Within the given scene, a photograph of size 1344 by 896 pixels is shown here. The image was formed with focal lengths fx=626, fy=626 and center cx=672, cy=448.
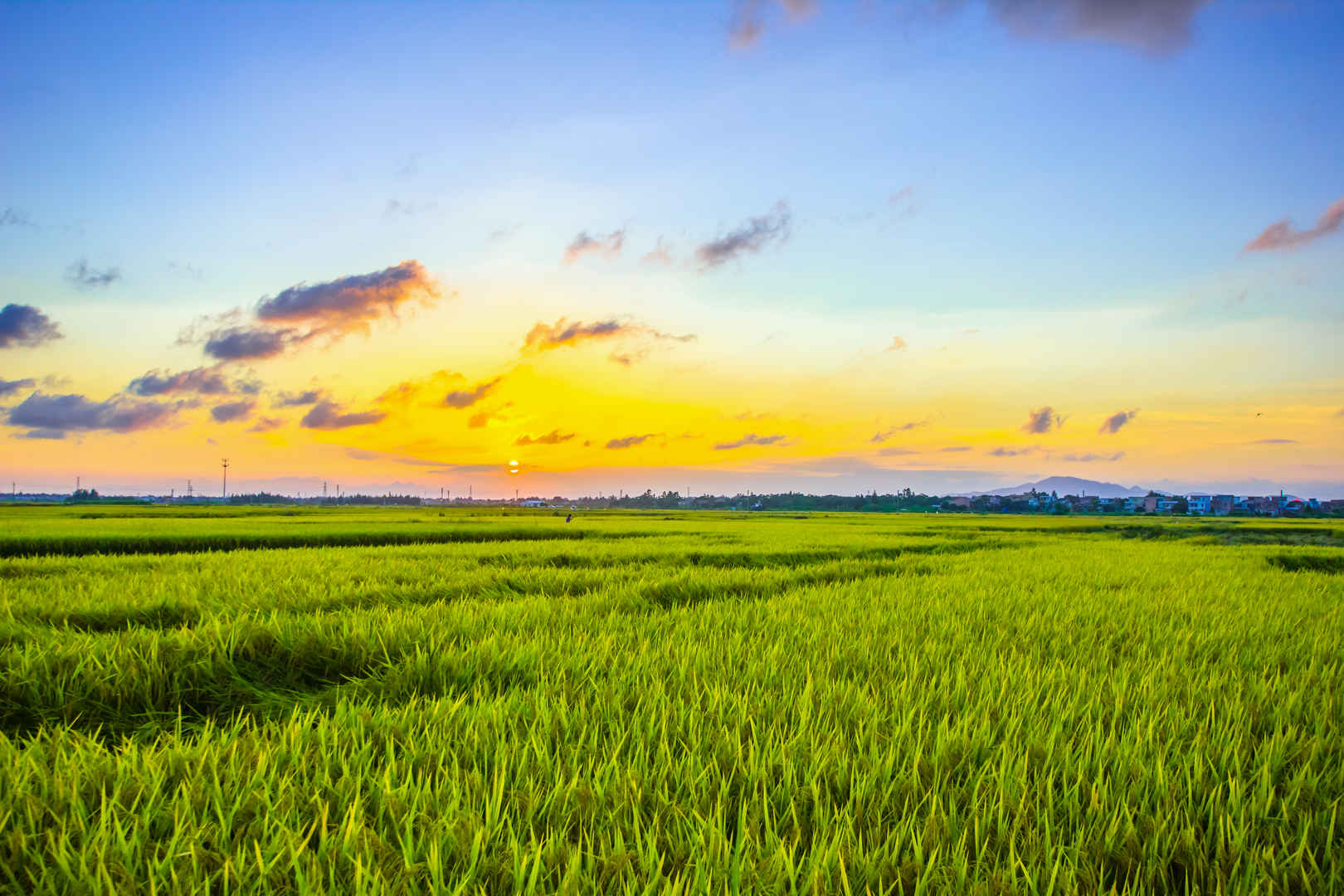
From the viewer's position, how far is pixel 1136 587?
7.79m

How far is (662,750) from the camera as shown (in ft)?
7.07

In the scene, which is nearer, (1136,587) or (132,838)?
(132,838)

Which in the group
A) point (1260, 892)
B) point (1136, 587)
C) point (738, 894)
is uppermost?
point (738, 894)

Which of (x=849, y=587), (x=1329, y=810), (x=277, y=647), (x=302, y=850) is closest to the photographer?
(x=302, y=850)

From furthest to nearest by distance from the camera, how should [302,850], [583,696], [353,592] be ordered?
[353,592]
[583,696]
[302,850]

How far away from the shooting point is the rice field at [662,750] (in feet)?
4.98

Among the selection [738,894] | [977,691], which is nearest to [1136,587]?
[977,691]

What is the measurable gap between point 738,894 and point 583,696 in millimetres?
1586

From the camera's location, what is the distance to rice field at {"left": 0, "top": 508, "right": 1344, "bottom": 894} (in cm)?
152

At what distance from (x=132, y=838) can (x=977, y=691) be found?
325 centimetres

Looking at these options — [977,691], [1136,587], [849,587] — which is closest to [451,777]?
[977,691]

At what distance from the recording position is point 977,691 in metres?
3.11

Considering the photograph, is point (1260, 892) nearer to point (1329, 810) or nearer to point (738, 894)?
point (1329, 810)

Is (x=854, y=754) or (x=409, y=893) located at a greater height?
(x=409, y=893)
